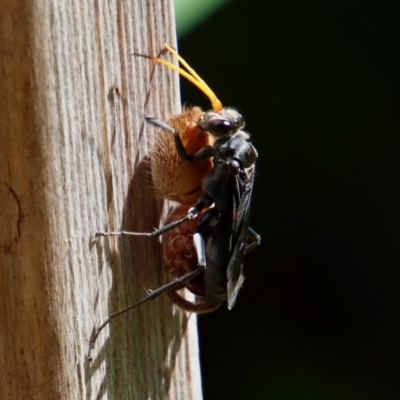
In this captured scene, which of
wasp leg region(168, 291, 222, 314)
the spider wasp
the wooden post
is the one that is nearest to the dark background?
the spider wasp

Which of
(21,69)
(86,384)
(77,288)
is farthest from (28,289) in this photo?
(21,69)

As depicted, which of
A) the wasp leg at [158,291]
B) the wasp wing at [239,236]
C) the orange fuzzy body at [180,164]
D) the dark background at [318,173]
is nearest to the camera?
the wasp leg at [158,291]

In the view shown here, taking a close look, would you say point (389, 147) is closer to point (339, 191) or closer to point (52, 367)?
point (339, 191)

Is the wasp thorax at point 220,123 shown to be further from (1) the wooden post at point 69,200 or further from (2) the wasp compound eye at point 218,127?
(1) the wooden post at point 69,200

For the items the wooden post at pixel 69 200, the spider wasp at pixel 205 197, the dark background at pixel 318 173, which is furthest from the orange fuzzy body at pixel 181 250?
the dark background at pixel 318 173

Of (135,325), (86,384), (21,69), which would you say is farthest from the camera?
(135,325)

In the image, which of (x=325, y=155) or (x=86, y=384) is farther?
(x=325, y=155)

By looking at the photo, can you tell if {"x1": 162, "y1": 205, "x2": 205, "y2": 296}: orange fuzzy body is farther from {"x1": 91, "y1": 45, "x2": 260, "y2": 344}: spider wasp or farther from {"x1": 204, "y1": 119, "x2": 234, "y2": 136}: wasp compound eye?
{"x1": 204, "y1": 119, "x2": 234, "y2": 136}: wasp compound eye
